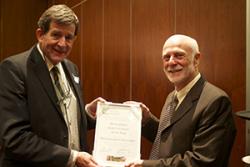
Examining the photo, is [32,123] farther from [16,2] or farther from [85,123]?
[16,2]

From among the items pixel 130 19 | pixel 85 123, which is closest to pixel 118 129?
pixel 85 123

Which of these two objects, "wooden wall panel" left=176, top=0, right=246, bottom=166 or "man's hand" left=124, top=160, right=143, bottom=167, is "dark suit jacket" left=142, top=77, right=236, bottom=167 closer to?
"man's hand" left=124, top=160, right=143, bottom=167

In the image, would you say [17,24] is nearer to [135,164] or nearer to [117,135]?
[117,135]

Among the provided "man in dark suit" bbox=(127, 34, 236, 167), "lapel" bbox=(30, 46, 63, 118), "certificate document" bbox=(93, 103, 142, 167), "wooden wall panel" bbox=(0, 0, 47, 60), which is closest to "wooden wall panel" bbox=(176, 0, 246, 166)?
"man in dark suit" bbox=(127, 34, 236, 167)

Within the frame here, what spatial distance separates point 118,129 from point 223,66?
3.42ft

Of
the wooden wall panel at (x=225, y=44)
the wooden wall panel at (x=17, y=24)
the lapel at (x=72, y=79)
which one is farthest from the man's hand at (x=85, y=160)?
the wooden wall panel at (x=17, y=24)

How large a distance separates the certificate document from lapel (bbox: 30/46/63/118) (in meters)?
0.25

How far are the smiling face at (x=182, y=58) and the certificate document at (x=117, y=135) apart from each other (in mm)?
286

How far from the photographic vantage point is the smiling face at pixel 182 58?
2023 millimetres

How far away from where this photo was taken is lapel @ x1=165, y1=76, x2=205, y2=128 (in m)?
1.95

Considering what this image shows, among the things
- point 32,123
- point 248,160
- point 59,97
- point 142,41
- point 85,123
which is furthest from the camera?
point 142,41

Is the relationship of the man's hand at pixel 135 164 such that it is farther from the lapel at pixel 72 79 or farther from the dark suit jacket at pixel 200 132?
the lapel at pixel 72 79

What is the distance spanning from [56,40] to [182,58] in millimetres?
695

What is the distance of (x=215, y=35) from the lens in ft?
8.80
